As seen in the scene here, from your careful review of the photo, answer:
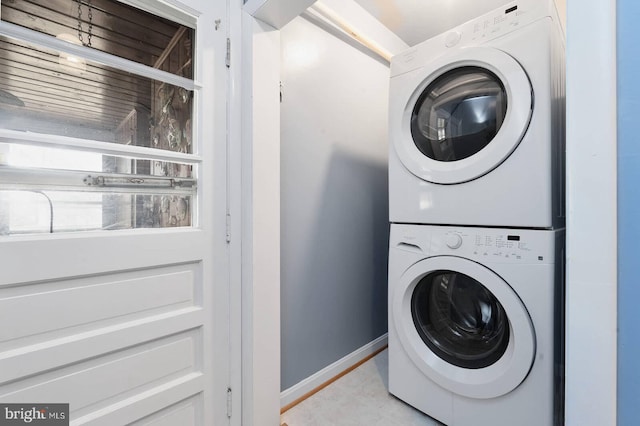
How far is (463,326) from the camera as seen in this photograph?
1306 mm

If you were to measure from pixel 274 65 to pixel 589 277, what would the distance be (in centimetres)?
124

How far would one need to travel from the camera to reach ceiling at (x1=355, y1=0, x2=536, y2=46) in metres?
1.72

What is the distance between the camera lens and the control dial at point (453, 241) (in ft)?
3.89

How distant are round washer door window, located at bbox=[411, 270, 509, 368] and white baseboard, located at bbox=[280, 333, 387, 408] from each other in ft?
2.04

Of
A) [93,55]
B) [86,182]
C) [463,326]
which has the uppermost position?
[93,55]

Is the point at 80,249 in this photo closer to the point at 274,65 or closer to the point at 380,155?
the point at 274,65

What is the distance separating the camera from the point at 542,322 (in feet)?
3.28

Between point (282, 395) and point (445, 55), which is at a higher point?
point (445, 55)

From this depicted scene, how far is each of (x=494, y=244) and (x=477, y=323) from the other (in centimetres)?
41

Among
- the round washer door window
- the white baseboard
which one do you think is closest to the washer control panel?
the round washer door window

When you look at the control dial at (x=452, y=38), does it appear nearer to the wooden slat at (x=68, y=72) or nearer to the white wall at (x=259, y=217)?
the white wall at (x=259, y=217)

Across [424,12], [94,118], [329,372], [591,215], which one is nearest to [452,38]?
[424,12]

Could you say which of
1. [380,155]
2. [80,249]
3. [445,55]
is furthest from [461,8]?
[80,249]

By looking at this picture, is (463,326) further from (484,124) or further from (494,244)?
(484,124)
